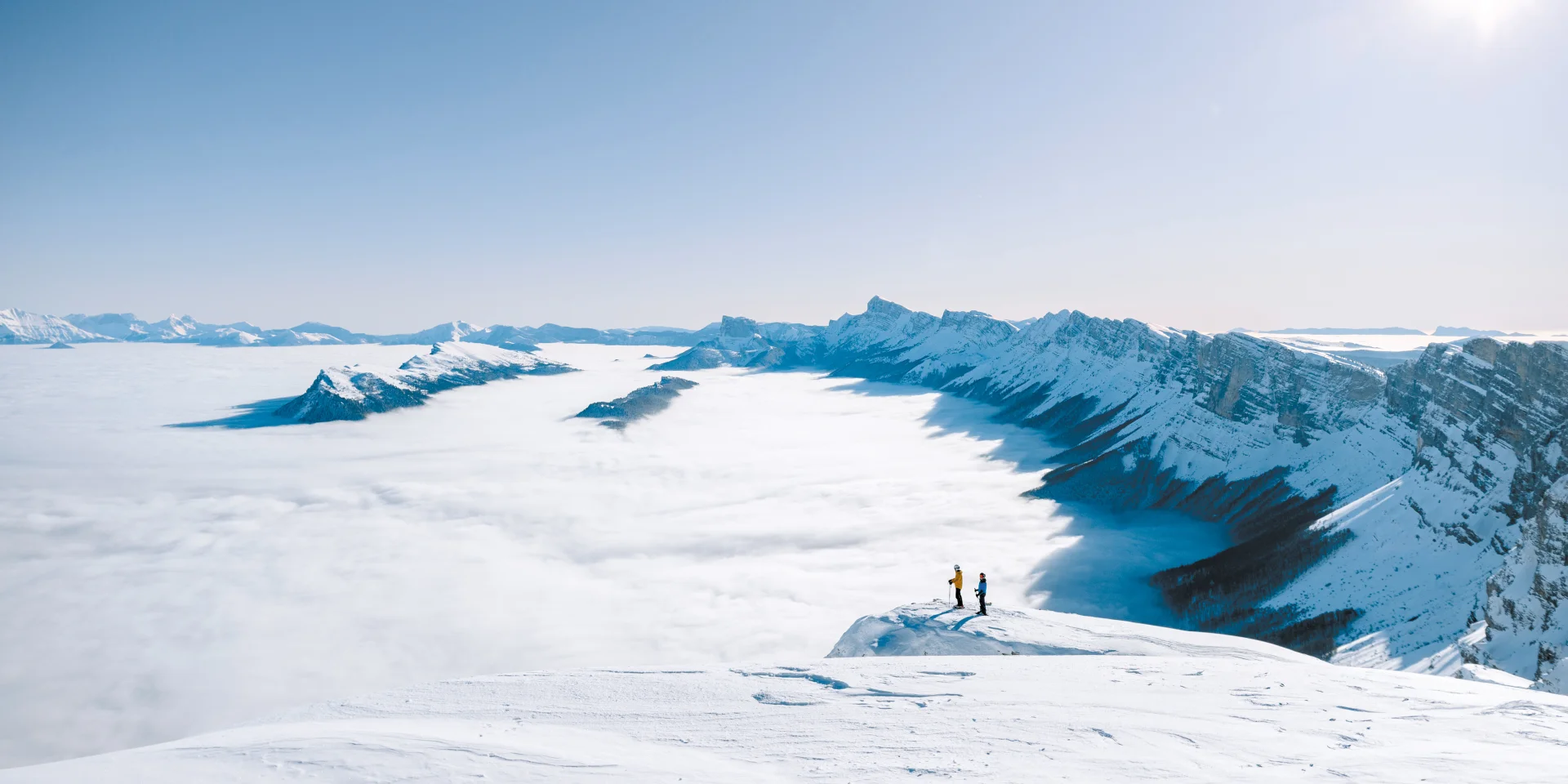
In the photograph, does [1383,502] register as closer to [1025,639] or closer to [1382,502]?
[1382,502]

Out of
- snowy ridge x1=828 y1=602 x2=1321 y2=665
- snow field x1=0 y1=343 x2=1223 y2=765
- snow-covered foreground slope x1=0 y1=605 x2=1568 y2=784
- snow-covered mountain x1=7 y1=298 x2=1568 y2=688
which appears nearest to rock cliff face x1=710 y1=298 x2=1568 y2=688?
snow-covered mountain x1=7 y1=298 x2=1568 y2=688

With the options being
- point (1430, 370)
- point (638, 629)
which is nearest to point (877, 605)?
point (638, 629)

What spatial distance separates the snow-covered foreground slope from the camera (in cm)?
1770

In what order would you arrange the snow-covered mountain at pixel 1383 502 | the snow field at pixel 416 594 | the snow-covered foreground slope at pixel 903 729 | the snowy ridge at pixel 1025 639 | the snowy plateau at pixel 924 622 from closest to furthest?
the snow-covered foreground slope at pixel 903 729, the snowy plateau at pixel 924 622, the snowy ridge at pixel 1025 639, the snow-covered mountain at pixel 1383 502, the snow field at pixel 416 594

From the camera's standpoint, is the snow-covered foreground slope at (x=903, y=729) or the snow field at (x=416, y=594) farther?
the snow field at (x=416, y=594)

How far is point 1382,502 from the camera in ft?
363

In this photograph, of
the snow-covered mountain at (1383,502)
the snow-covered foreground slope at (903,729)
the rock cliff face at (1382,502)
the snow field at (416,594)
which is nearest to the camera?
the snow-covered foreground slope at (903,729)

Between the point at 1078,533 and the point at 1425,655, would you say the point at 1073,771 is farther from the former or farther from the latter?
the point at 1078,533

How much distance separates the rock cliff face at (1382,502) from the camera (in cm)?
6419

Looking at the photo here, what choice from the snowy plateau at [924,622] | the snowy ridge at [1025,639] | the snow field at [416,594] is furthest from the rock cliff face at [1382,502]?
the snow field at [416,594]

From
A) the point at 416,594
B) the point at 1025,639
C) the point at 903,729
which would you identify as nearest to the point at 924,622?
the point at 1025,639

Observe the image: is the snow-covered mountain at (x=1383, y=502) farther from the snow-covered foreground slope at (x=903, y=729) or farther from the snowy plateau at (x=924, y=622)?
the snow-covered foreground slope at (x=903, y=729)

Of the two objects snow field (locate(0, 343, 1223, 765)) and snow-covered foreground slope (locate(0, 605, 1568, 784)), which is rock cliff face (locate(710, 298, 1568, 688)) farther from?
snow-covered foreground slope (locate(0, 605, 1568, 784))

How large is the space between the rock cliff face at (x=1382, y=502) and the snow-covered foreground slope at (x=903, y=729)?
32.6 m
